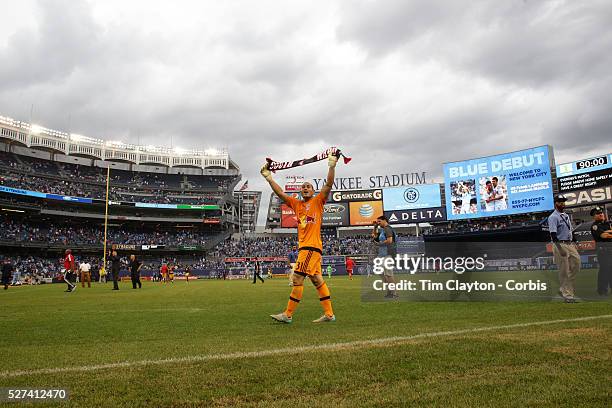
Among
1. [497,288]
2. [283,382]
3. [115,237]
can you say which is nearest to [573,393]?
[283,382]

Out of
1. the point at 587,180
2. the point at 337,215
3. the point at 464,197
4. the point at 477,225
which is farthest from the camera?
the point at 337,215

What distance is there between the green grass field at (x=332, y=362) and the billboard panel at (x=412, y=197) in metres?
48.7

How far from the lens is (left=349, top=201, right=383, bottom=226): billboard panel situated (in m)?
58.4

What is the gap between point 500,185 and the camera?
44.1 m

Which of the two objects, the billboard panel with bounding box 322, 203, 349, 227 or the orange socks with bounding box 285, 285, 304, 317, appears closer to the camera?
the orange socks with bounding box 285, 285, 304, 317

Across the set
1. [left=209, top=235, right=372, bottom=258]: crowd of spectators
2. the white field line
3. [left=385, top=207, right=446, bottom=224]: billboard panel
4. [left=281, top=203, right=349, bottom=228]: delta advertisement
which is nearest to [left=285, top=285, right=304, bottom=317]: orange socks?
the white field line

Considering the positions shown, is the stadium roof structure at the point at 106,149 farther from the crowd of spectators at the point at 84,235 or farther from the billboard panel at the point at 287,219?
the billboard panel at the point at 287,219

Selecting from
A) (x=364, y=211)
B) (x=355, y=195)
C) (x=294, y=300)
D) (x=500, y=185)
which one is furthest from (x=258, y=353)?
(x=355, y=195)

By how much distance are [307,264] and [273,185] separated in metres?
1.50

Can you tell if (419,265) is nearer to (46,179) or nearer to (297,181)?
(297,181)

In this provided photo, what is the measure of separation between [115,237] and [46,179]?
43.2 feet

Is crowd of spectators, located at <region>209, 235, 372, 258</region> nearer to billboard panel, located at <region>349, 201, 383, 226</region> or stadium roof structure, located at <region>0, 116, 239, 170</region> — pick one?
billboard panel, located at <region>349, 201, 383, 226</region>

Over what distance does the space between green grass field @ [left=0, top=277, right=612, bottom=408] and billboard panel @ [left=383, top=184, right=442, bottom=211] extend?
48.7 meters

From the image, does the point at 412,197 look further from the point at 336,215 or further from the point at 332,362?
the point at 332,362
